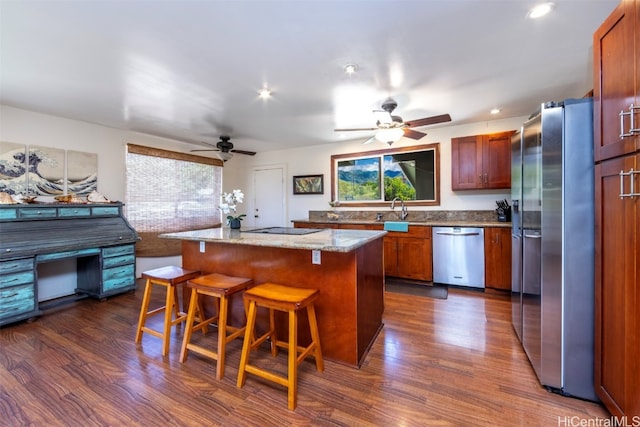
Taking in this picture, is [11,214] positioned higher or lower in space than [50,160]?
lower

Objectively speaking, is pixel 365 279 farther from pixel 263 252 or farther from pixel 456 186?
pixel 456 186

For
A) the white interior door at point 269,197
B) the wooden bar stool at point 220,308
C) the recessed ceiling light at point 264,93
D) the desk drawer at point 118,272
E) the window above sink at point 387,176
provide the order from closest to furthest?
the wooden bar stool at point 220,308
the recessed ceiling light at point 264,93
the desk drawer at point 118,272
the window above sink at point 387,176
the white interior door at point 269,197

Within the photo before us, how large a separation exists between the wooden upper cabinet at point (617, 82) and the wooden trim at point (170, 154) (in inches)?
202

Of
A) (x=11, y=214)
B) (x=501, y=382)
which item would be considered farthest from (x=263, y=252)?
(x=11, y=214)

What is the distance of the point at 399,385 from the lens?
182cm

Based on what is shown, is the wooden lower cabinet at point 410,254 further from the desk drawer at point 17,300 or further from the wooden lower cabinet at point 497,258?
the desk drawer at point 17,300

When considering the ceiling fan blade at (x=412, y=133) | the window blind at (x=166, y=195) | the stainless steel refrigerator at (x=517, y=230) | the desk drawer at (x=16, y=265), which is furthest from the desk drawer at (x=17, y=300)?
the stainless steel refrigerator at (x=517, y=230)

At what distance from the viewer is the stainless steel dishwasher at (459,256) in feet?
12.1

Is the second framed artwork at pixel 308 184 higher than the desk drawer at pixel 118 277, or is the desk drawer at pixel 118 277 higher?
the second framed artwork at pixel 308 184

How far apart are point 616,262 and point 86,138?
545 cm

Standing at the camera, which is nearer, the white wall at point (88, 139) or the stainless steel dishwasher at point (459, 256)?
the white wall at point (88, 139)

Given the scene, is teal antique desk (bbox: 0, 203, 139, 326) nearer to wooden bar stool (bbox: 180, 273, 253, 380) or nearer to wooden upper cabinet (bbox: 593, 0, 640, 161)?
wooden bar stool (bbox: 180, 273, 253, 380)

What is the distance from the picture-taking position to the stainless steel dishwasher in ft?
12.1

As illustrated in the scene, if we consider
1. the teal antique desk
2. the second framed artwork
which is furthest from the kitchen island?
the second framed artwork
